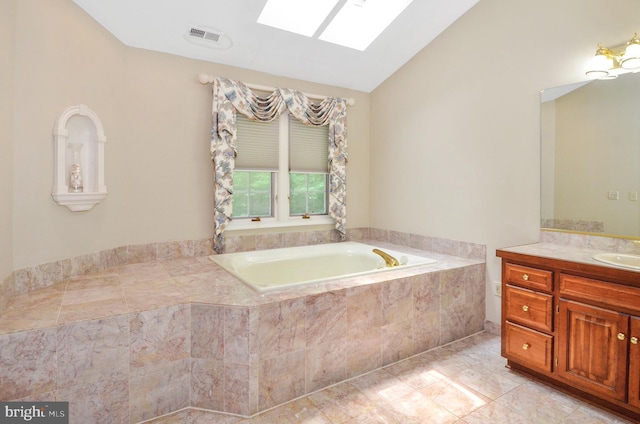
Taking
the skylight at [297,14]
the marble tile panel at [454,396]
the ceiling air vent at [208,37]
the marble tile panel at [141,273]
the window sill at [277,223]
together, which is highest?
the skylight at [297,14]

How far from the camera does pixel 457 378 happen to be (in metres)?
2.12

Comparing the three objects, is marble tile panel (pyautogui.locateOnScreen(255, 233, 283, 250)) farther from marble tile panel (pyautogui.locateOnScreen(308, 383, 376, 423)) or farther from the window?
marble tile panel (pyautogui.locateOnScreen(308, 383, 376, 423))

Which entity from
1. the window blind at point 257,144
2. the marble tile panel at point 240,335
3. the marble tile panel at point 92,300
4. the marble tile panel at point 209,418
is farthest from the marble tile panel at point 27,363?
the window blind at point 257,144

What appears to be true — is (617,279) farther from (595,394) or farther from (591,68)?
(591,68)

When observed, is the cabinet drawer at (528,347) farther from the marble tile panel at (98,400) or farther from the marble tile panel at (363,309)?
the marble tile panel at (98,400)

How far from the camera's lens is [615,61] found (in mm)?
2111

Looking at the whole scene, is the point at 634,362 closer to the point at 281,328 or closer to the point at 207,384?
the point at 281,328

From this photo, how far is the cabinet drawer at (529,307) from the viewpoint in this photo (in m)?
1.97

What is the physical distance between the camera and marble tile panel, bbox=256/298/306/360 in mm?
1781

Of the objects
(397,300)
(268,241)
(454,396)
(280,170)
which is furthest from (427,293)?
(280,170)

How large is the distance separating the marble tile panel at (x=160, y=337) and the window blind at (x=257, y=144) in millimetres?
1786

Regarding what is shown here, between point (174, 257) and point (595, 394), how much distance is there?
3.11m

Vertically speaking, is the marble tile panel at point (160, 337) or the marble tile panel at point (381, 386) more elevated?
the marble tile panel at point (160, 337)

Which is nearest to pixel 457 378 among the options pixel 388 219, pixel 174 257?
pixel 388 219
